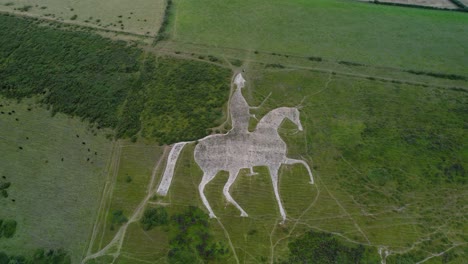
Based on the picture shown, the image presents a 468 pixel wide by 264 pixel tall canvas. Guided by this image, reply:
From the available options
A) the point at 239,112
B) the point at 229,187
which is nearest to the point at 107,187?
the point at 229,187

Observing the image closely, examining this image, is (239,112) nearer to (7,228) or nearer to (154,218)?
(154,218)

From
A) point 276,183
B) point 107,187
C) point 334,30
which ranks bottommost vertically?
point 107,187

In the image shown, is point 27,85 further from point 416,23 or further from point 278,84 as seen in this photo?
point 416,23

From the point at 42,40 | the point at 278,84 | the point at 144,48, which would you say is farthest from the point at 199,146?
the point at 42,40

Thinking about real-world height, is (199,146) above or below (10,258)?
above

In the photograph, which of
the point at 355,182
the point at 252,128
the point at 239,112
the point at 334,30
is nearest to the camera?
the point at 355,182

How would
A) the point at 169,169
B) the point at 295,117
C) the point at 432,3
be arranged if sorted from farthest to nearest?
the point at 432,3
the point at 295,117
the point at 169,169
